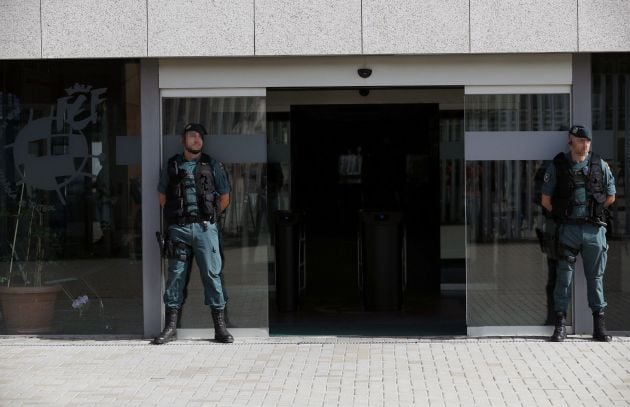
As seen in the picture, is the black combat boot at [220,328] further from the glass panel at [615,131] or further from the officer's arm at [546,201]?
the glass panel at [615,131]

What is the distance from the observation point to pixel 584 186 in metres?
9.81

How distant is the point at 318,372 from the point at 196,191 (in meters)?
2.29

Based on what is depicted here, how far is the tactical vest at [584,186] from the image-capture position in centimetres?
978

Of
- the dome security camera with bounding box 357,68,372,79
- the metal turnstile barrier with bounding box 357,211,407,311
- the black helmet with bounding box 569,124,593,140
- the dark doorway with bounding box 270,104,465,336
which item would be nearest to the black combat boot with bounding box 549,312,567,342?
the dark doorway with bounding box 270,104,465,336

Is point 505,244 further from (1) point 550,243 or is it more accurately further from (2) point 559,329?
Result: (2) point 559,329

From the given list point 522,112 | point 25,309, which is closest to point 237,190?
point 25,309

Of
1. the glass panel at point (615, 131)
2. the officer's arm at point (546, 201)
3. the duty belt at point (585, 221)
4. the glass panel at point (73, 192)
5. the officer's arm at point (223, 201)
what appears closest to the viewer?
the duty belt at point (585, 221)

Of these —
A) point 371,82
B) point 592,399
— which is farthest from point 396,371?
point 371,82

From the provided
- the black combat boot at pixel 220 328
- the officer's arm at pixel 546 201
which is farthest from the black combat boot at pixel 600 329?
the black combat boot at pixel 220 328

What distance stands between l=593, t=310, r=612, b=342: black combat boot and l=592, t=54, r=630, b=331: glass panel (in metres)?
0.48

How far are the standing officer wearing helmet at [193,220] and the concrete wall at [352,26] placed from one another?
902 mm

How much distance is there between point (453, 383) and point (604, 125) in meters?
3.44

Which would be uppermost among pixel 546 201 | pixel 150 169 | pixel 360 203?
pixel 150 169

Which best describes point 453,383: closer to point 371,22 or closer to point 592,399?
point 592,399
